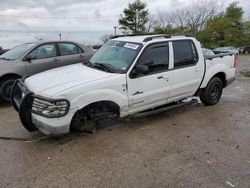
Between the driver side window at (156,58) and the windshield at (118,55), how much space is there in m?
0.21

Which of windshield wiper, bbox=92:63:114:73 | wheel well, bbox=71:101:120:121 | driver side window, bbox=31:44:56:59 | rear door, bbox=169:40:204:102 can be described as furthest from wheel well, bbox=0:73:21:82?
rear door, bbox=169:40:204:102

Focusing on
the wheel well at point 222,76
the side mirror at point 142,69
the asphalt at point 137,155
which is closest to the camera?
the asphalt at point 137,155

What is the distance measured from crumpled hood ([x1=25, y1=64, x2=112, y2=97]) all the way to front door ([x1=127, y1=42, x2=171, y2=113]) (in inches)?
22.1

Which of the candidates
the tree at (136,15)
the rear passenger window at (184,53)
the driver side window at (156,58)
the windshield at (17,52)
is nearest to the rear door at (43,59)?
the windshield at (17,52)

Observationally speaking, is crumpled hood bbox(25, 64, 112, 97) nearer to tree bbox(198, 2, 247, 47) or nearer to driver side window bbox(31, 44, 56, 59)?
driver side window bbox(31, 44, 56, 59)

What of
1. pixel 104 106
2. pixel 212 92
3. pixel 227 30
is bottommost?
pixel 227 30

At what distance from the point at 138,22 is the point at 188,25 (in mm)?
13061

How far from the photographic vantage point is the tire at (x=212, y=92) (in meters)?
6.38

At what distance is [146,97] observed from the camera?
5.01 metres

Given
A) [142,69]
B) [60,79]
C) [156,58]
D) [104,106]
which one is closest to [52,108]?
[60,79]

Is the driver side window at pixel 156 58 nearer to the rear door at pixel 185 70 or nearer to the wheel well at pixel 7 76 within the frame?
the rear door at pixel 185 70

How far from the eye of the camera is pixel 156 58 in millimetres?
5121

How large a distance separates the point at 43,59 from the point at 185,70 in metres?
4.06

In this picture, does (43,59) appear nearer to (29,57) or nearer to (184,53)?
(29,57)
